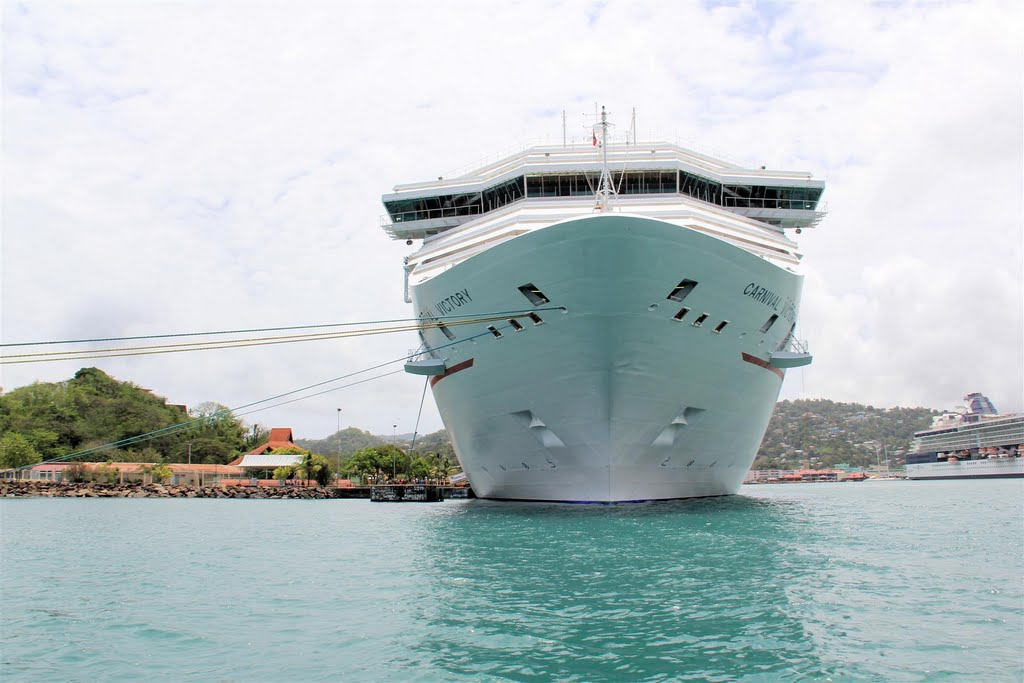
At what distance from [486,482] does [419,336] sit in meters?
5.09

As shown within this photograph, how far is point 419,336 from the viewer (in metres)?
23.0

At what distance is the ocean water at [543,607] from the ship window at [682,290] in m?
5.20

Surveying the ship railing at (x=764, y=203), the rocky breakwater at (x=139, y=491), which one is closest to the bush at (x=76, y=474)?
the rocky breakwater at (x=139, y=491)

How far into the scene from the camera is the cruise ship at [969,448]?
264ft

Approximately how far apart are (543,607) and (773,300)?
12929 mm

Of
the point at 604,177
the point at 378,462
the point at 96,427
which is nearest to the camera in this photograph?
the point at 604,177

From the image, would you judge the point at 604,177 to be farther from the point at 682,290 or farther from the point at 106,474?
the point at 106,474

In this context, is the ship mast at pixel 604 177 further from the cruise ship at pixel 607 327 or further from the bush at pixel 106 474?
the bush at pixel 106 474

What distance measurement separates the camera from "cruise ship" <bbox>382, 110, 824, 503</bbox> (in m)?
16.5

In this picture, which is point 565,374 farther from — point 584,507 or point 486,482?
point 486,482

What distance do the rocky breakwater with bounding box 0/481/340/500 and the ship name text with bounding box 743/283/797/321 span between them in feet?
149

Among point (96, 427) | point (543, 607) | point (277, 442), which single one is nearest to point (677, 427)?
point (543, 607)

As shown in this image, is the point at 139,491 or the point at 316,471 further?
the point at 316,471

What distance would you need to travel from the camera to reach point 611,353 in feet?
54.9
